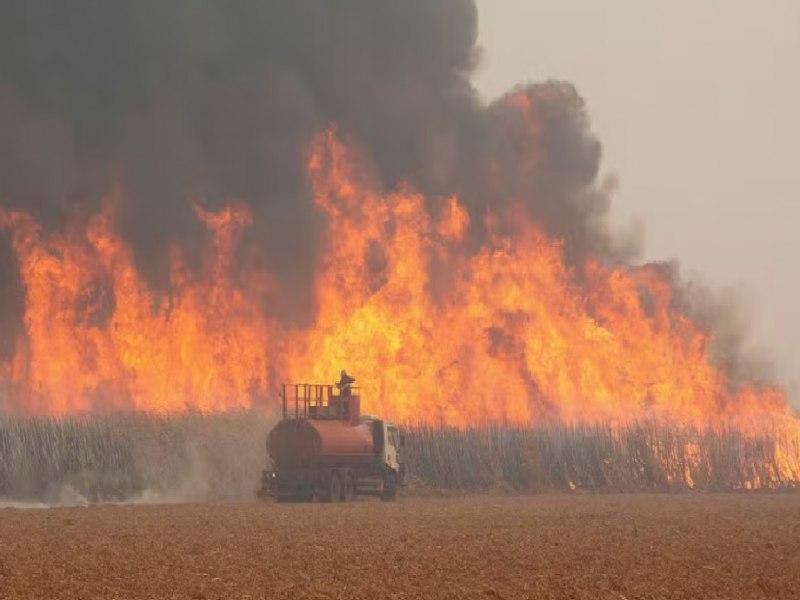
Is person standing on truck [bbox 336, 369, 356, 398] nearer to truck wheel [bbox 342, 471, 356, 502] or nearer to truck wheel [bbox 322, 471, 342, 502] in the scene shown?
truck wheel [bbox 342, 471, 356, 502]

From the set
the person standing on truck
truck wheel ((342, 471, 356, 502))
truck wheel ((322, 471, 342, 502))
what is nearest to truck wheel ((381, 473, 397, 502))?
truck wheel ((342, 471, 356, 502))

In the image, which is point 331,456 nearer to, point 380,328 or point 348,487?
point 348,487

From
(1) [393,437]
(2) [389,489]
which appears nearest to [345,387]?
(1) [393,437]

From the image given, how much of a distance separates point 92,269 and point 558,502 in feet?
99.6

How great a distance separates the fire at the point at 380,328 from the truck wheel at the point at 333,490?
37.8 ft

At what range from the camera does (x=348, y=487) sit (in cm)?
5928

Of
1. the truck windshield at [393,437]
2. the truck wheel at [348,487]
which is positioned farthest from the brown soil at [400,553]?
the truck windshield at [393,437]

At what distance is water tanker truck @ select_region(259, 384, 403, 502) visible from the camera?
2280 inches

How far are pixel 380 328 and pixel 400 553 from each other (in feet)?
141

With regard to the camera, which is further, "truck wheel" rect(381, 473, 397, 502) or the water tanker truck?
"truck wheel" rect(381, 473, 397, 502)

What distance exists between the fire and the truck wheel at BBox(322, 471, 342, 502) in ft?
37.8

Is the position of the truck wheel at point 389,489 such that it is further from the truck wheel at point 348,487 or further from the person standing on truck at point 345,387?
the person standing on truck at point 345,387

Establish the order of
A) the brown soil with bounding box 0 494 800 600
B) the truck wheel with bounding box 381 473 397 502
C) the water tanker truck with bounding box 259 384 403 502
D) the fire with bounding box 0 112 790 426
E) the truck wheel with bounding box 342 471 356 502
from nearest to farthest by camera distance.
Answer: the brown soil with bounding box 0 494 800 600 < the water tanker truck with bounding box 259 384 403 502 < the truck wheel with bounding box 342 471 356 502 < the truck wheel with bounding box 381 473 397 502 < the fire with bounding box 0 112 790 426

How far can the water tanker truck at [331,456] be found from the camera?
57.9 metres
